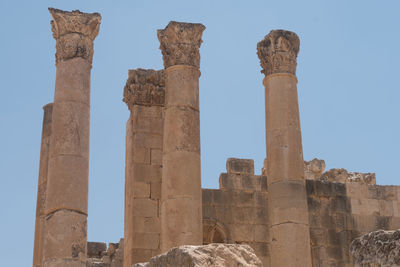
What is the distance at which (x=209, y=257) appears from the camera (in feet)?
26.3

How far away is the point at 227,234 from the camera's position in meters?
22.8

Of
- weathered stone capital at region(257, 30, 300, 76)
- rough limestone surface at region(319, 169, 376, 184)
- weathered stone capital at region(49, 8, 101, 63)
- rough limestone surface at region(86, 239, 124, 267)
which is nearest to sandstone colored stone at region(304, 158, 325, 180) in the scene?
rough limestone surface at region(319, 169, 376, 184)

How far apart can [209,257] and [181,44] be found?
13.2m

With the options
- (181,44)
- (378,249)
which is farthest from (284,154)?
(378,249)

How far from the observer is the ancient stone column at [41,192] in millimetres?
24906

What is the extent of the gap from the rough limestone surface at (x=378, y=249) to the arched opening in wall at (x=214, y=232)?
581 inches

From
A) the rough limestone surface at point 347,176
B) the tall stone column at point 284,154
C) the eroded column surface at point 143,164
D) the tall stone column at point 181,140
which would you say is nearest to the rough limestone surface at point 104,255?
the eroded column surface at point 143,164

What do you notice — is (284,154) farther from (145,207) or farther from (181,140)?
(145,207)

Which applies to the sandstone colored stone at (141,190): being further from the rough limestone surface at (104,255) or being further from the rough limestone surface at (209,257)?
the rough limestone surface at (209,257)

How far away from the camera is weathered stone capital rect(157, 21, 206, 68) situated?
20.4 meters

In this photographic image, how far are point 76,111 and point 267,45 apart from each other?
7.14m

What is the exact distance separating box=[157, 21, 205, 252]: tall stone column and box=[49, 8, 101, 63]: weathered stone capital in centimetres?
A: 226

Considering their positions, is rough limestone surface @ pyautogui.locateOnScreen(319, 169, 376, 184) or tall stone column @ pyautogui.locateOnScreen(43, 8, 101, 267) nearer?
tall stone column @ pyautogui.locateOnScreen(43, 8, 101, 267)

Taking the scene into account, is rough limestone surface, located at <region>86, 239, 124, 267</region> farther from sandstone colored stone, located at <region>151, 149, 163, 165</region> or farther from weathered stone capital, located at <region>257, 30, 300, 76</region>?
weathered stone capital, located at <region>257, 30, 300, 76</region>
